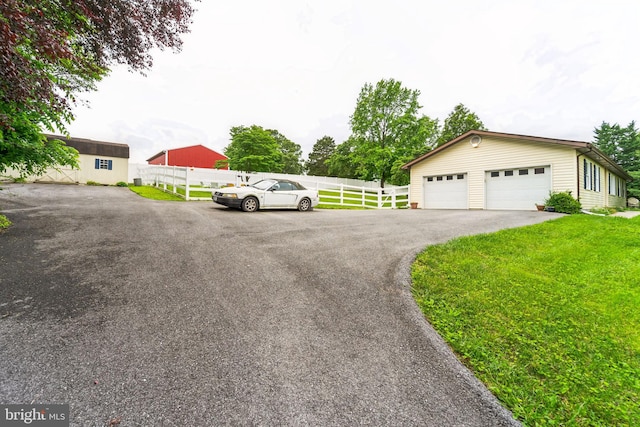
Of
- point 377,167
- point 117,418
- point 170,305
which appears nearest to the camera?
point 117,418

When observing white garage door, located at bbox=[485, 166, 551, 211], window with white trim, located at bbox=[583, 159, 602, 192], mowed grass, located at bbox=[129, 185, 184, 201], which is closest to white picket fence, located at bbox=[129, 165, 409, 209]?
mowed grass, located at bbox=[129, 185, 184, 201]

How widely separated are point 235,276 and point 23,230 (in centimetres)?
475

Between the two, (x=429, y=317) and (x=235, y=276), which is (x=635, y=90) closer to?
(x=429, y=317)

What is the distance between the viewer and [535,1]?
7836 mm

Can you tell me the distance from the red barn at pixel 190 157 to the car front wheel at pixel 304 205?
2121 centimetres

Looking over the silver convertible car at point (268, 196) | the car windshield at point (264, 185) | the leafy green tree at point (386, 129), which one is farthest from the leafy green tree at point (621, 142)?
the car windshield at point (264, 185)

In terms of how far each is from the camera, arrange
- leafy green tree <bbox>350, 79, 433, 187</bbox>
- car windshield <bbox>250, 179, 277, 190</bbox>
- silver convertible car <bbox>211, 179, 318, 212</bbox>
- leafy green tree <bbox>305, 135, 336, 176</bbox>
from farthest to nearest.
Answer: leafy green tree <bbox>305, 135, 336, 176</bbox> < leafy green tree <bbox>350, 79, 433, 187</bbox> < car windshield <bbox>250, 179, 277, 190</bbox> < silver convertible car <bbox>211, 179, 318, 212</bbox>

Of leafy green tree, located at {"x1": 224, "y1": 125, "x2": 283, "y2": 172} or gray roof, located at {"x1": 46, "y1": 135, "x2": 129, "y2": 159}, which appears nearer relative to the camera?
gray roof, located at {"x1": 46, "y1": 135, "x2": 129, "y2": 159}

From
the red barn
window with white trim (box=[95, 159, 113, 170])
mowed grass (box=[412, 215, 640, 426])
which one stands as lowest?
mowed grass (box=[412, 215, 640, 426])

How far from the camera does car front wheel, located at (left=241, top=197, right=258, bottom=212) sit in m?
9.23

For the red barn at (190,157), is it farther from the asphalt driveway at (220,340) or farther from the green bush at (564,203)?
the green bush at (564,203)

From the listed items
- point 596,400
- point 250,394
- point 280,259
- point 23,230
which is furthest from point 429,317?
point 23,230

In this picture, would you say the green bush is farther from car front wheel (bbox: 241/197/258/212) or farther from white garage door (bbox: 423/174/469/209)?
car front wheel (bbox: 241/197/258/212)

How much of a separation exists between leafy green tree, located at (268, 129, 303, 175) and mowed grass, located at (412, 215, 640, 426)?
39.8 m
